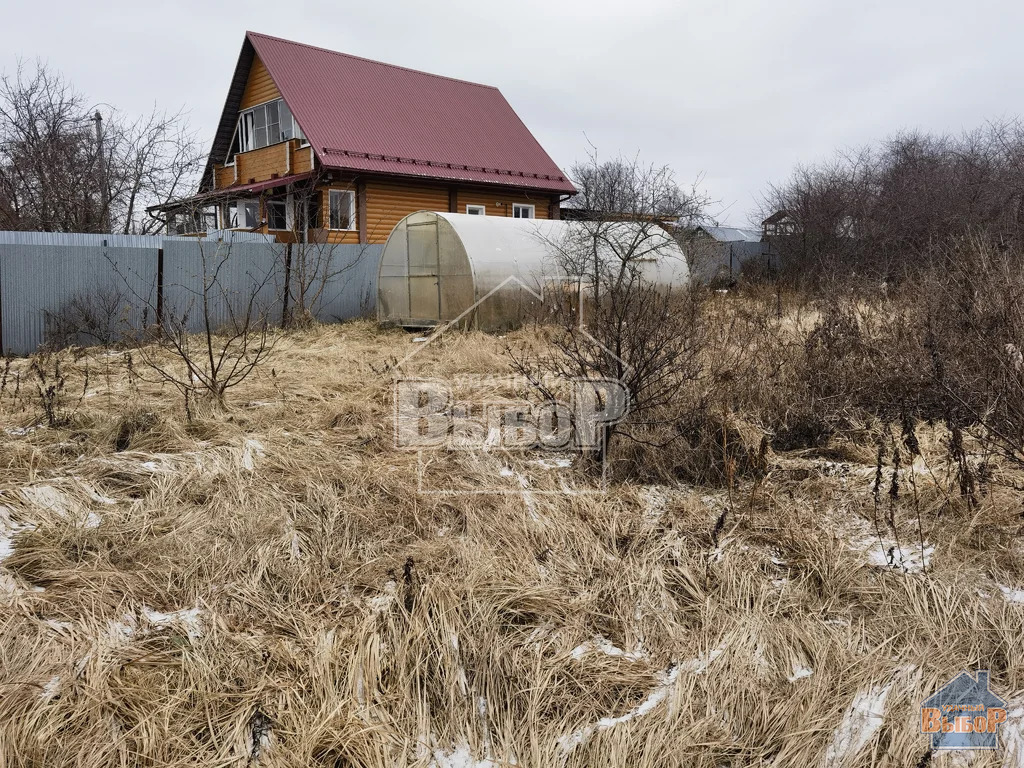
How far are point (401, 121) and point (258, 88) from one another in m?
3.59

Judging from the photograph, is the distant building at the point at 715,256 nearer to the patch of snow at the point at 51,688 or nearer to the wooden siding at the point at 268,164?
the wooden siding at the point at 268,164

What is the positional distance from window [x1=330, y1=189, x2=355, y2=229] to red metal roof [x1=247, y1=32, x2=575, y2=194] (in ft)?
3.32

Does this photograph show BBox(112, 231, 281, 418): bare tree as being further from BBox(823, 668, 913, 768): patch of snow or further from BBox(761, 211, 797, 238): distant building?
BBox(761, 211, 797, 238): distant building

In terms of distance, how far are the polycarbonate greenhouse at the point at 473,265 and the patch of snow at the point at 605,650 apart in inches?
378

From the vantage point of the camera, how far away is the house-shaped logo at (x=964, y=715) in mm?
2566

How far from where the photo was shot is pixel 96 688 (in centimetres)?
268

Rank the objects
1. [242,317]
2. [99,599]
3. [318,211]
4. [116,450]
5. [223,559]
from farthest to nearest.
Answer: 1. [318,211]
2. [242,317]
3. [116,450]
4. [223,559]
5. [99,599]

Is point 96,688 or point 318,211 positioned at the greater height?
point 318,211

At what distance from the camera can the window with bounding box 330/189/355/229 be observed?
18.6 m

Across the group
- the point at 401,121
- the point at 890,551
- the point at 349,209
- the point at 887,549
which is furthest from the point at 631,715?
the point at 401,121

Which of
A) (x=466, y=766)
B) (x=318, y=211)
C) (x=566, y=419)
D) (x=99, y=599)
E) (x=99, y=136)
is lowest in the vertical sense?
(x=466, y=766)

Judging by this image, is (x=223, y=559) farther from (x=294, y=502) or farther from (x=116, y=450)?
(x=116, y=450)

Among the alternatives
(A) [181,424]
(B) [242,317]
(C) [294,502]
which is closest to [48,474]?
(A) [181,424]

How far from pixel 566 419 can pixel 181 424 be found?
9.41ft
